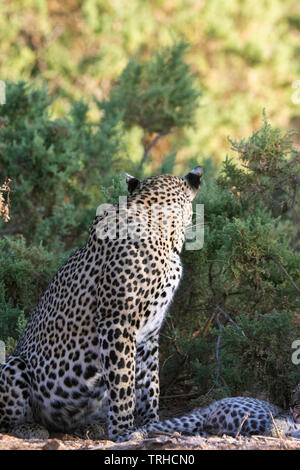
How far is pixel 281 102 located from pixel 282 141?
1344cm

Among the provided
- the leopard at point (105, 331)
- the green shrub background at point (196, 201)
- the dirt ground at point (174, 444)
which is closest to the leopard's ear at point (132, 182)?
the leopard at point (105, 331)

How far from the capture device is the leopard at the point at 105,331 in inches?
187

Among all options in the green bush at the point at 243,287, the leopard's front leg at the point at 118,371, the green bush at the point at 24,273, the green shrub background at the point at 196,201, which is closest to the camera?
the leopard's front leg at the point at 118,371

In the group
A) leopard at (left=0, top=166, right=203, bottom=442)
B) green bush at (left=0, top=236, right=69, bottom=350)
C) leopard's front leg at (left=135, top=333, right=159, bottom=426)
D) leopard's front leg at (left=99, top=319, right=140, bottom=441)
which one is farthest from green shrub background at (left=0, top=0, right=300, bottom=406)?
leopard's front leg at (left=99, top=319, right=140, bottom=441)

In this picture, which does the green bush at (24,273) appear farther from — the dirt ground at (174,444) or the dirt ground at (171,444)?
the dirt ground at (174,444)

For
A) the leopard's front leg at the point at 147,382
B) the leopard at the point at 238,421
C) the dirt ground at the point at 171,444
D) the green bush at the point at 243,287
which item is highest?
the green bush at the point at 243,287

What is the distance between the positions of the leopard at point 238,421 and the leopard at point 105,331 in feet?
1.05

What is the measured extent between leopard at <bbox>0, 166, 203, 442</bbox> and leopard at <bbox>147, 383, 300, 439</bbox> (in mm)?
322

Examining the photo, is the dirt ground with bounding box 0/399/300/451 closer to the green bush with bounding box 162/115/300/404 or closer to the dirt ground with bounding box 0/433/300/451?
the dirt ground with bounding box 0/433/300/451

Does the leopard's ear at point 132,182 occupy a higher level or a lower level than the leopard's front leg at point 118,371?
higher

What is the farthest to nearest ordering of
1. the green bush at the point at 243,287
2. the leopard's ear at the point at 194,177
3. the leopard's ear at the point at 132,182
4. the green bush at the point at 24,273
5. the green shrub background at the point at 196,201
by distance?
the green bush at the point at 24,273 < the green shrub background at the point at 196,201 < the green bush at the point at 243,287 < the leopard's ear at the point at 194,177 < the leopard's ear at the point at 132,182

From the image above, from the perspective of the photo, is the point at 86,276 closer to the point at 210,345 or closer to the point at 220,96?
the point at 210,345

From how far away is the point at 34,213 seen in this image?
877 cm

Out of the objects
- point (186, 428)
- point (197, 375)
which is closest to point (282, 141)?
point (197, 375)
